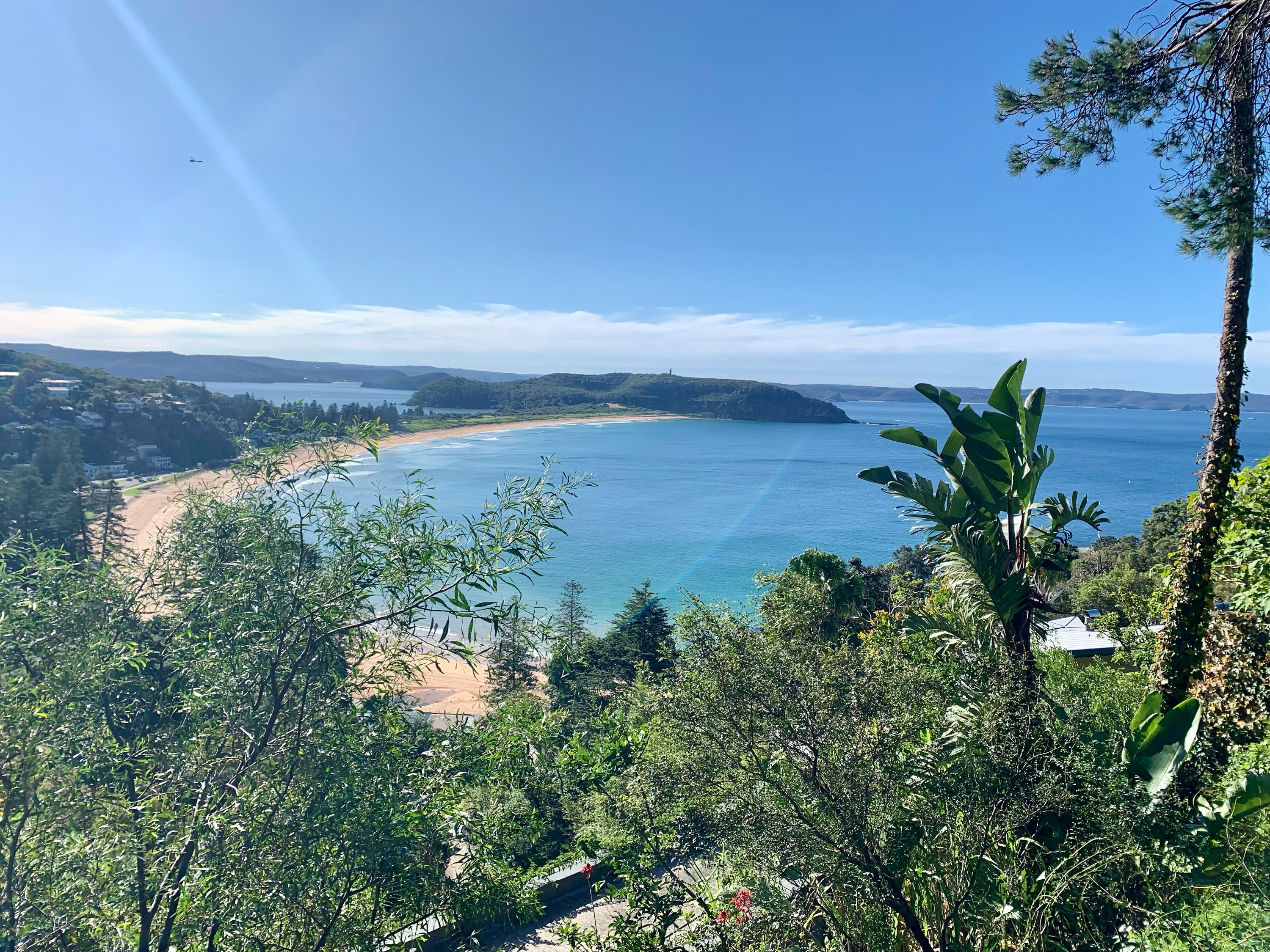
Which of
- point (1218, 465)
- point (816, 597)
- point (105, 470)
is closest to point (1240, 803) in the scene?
point (1218, 465)

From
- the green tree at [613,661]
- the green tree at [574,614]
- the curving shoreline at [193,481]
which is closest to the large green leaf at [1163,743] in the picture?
the curving shoreline at [193,481]

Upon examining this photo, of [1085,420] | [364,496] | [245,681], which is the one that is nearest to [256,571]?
[245,681]

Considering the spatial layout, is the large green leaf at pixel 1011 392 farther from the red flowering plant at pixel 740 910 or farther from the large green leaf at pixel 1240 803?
the red flowering plant at pixel 740 910

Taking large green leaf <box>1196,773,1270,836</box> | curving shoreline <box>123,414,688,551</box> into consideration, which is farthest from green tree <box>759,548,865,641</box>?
curving shoreline <box>123,414,688,551</box>

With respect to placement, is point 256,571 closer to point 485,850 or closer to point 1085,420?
point 485,850

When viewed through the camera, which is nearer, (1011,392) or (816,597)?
(1011,392)

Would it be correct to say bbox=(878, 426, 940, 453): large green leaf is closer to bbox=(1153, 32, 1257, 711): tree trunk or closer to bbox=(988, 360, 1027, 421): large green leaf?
bbox=(988, 360, 1027, 421): large green leaf

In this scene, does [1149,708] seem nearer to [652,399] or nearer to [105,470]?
[105,470]
